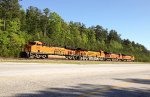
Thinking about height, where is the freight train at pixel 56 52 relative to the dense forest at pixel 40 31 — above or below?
below

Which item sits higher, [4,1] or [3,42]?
[4,1]

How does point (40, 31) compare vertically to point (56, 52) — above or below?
above

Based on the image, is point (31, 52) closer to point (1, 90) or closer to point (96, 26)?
point (1, 90)

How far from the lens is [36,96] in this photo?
11531mm

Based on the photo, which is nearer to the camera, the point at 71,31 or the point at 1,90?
the point at 1,90

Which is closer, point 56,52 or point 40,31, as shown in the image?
point 56,52

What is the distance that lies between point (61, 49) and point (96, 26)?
117 metres

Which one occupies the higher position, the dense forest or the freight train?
the dense forest

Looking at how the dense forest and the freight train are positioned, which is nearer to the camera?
the freight train

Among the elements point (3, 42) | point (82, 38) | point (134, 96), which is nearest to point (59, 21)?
point (82, 38)

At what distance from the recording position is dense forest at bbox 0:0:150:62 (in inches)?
2557

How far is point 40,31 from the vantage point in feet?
377

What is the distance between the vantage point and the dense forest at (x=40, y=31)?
64.9 meters

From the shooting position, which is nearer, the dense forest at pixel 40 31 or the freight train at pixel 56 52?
the freight train at pixel 56 52
